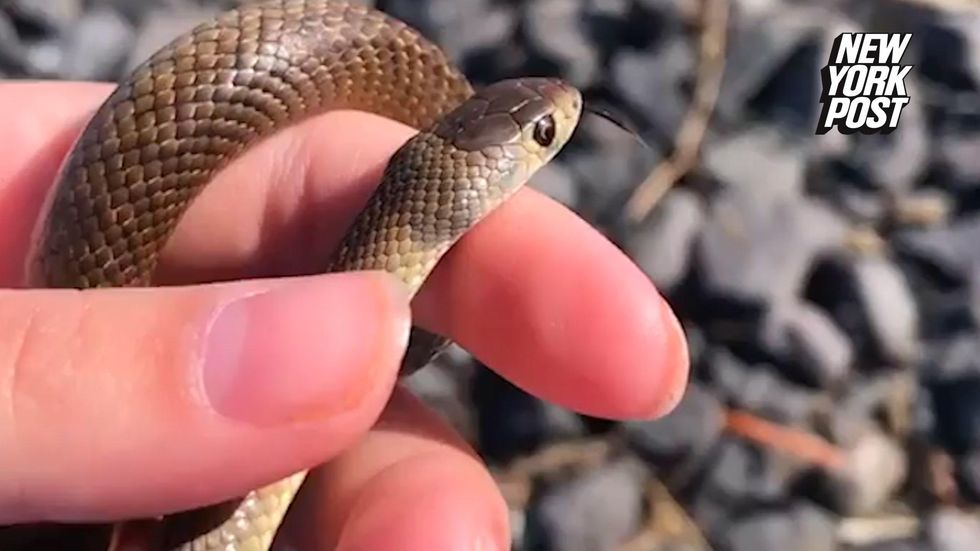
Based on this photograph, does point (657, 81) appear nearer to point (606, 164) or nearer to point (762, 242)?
point (606, 164)

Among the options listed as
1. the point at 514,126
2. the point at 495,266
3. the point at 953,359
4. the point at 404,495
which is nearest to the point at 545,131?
the point at 514,126

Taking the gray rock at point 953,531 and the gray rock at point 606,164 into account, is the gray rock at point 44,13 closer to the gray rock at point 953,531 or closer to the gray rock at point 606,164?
the gray rock at point 606,164

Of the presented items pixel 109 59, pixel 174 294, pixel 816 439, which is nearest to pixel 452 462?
pixel 174 294

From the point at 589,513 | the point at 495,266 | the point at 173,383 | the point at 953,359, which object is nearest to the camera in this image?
the point at 173,383

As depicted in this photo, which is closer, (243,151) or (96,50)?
(243,151)

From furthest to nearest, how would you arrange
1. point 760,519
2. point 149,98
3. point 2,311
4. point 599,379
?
point 760,519, point 149,98, point 599,379, point 2,311

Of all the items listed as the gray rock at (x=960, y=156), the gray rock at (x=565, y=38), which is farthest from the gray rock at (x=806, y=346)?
the gray rock at (x=565, y=38)

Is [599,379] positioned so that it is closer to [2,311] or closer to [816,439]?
[2,311]
